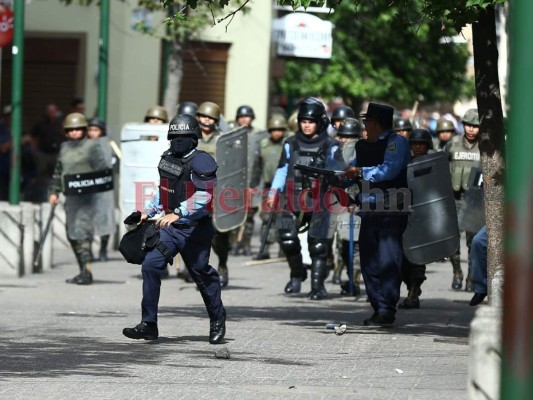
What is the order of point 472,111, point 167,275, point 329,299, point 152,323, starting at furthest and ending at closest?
point 167,275 < point 472,111 < point 329,299 < point 152,323

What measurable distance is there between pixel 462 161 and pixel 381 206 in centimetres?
453

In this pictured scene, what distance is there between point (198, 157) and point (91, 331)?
1.65 m

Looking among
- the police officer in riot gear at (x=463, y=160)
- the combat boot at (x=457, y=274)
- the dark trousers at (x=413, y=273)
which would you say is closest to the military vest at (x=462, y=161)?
the police officer in riot gear at (x=463, y=160)

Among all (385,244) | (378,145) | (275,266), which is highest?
(378,145)

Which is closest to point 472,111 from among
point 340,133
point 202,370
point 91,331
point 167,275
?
point 340,133

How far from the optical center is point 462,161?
1597cm

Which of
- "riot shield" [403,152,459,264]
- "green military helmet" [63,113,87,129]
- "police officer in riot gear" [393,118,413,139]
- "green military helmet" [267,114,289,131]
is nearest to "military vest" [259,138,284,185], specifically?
"green military helmet" [267,114,289,131]

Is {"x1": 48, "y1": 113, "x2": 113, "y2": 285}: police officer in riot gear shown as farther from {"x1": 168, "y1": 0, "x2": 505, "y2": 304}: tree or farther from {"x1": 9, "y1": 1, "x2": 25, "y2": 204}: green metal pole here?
{"x1": 168, "y1": 0, "x2": 505, "y2": 304}: tree

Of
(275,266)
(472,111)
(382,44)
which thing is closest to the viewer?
(472,111)

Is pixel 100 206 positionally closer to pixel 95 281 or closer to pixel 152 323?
pixel 95 281

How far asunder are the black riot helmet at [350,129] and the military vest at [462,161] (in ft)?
4.11

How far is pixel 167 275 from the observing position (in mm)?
16875

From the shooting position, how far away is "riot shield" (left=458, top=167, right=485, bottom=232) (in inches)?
578

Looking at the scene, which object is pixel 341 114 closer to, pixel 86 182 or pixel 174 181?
pixel 86 182
